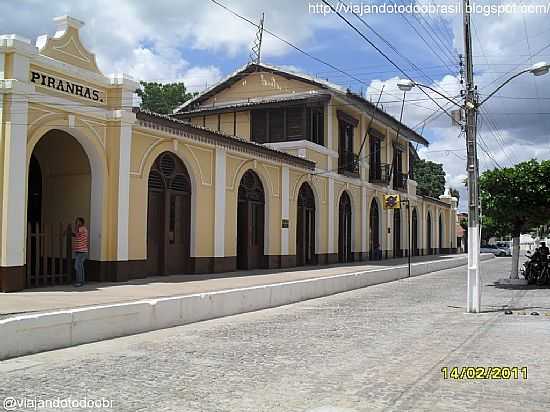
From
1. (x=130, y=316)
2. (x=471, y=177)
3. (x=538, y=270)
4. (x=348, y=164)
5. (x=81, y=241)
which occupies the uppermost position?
(x=348, y=164)

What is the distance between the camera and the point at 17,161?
1208 centimetres

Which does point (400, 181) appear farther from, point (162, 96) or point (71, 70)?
point (71, 70)

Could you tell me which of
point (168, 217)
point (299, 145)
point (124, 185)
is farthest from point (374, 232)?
point (124, 185)

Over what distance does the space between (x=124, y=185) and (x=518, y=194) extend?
1183cm

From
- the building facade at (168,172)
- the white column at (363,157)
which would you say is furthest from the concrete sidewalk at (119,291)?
the white column at (363,157)

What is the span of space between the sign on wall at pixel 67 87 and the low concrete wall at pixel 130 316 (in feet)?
18.7

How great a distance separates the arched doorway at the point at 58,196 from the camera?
14.3 metres

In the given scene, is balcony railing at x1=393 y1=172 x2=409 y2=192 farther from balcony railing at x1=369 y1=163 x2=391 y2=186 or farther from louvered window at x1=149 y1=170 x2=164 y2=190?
louvered window at x1=149 y1=170 x2=164 y2=190

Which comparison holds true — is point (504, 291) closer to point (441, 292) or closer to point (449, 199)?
point (441, 292)

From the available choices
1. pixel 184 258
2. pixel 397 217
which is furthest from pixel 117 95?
pixel 397 217

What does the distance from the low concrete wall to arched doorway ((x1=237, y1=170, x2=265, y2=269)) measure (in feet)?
16.6

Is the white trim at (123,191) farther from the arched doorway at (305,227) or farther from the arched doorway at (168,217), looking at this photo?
the arched doorway at (305,227)

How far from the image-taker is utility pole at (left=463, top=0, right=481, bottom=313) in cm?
1322
